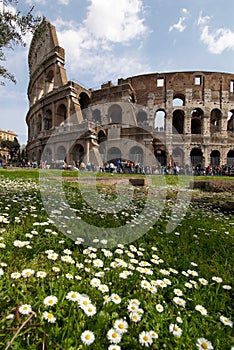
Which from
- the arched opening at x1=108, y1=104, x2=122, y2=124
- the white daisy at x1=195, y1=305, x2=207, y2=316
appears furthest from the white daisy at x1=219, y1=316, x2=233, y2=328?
the arched opening at x1=108, y1=104, x2=122, y2=124

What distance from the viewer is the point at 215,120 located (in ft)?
119

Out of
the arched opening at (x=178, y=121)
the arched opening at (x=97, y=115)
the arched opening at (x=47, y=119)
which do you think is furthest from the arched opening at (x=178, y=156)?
the arched opening at (x=47, y=119)

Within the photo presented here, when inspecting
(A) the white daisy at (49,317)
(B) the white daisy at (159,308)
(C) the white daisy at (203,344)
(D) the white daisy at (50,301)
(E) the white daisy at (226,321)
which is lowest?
(E) the white daisy at (226,321)

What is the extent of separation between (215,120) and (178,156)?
12212mm

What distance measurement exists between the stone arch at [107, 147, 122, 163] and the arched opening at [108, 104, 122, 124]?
4.64 metres

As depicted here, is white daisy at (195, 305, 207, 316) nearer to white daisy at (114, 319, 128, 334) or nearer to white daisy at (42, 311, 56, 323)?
white daisy at (114, 319, 128, 334)

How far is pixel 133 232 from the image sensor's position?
3.33m

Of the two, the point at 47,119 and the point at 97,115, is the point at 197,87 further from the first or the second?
the point at 47,119

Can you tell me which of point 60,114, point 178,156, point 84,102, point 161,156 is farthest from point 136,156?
point 84,102

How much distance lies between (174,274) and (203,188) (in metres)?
9.61

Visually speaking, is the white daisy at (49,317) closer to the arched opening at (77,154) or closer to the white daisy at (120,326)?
the white daisy at (120,326)

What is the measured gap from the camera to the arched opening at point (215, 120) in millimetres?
32688

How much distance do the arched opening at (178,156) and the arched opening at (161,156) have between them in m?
1.35

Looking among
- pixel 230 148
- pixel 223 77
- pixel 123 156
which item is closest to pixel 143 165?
pixel 123 156
